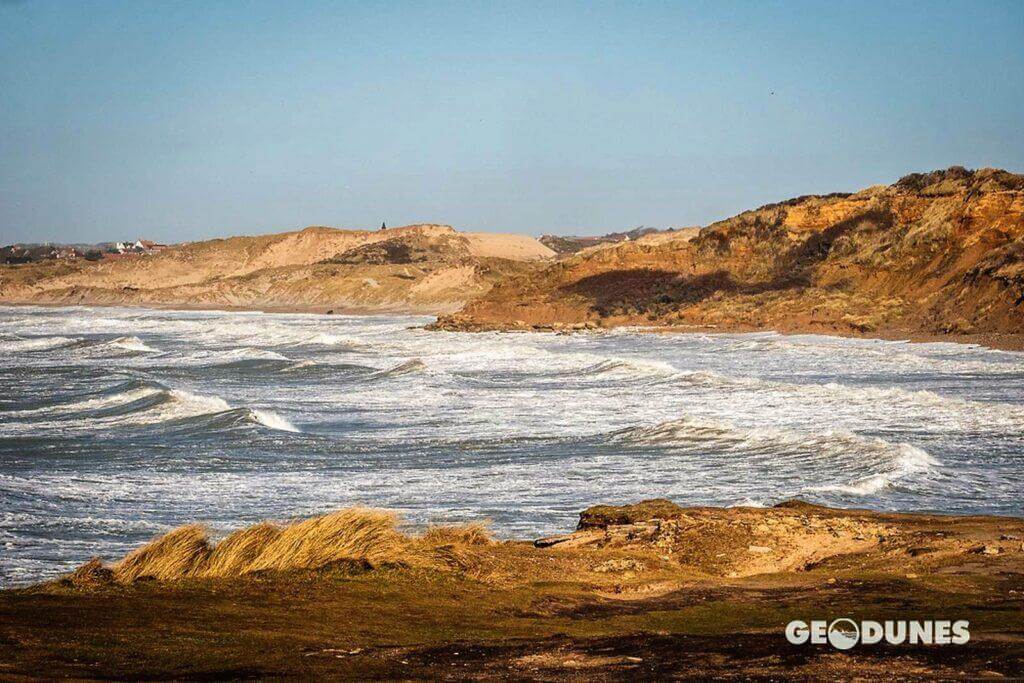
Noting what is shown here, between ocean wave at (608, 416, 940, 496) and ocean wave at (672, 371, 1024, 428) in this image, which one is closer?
ocean wave at (608, 416, 940, 496)

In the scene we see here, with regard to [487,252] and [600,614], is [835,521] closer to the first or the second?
[600,614]

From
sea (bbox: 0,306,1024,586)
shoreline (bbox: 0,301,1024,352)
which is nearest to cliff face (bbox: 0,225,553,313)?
shoreline (bbox: 0,301,1024,352)

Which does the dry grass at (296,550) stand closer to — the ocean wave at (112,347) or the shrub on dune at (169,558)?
the shrub on dune at (169,558)

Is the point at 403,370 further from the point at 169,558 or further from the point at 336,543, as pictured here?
the point at 169,558

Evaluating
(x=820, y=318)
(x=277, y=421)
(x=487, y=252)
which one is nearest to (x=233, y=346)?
(x=820, y=318)

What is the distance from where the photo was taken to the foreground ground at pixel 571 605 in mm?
6703

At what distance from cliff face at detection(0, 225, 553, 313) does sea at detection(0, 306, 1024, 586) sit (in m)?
68.8

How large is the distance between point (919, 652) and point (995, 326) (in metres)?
40.8

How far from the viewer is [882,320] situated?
52.3 meters

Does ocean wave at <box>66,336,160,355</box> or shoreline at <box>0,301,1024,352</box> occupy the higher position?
ocean wave at <box>66,336,160,355</box>

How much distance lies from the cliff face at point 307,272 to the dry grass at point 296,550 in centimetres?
9325

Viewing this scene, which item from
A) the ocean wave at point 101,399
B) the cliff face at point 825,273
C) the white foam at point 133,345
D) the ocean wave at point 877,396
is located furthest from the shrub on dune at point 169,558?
the white foam at point 133,345

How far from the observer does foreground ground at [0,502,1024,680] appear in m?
6.70

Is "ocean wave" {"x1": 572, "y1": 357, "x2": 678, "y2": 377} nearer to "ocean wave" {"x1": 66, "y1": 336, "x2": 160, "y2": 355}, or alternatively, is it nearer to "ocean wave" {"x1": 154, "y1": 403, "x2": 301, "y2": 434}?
"ocean wave" {"x1": 154, "y1": 403, "x2": 301, "y2": 434}
